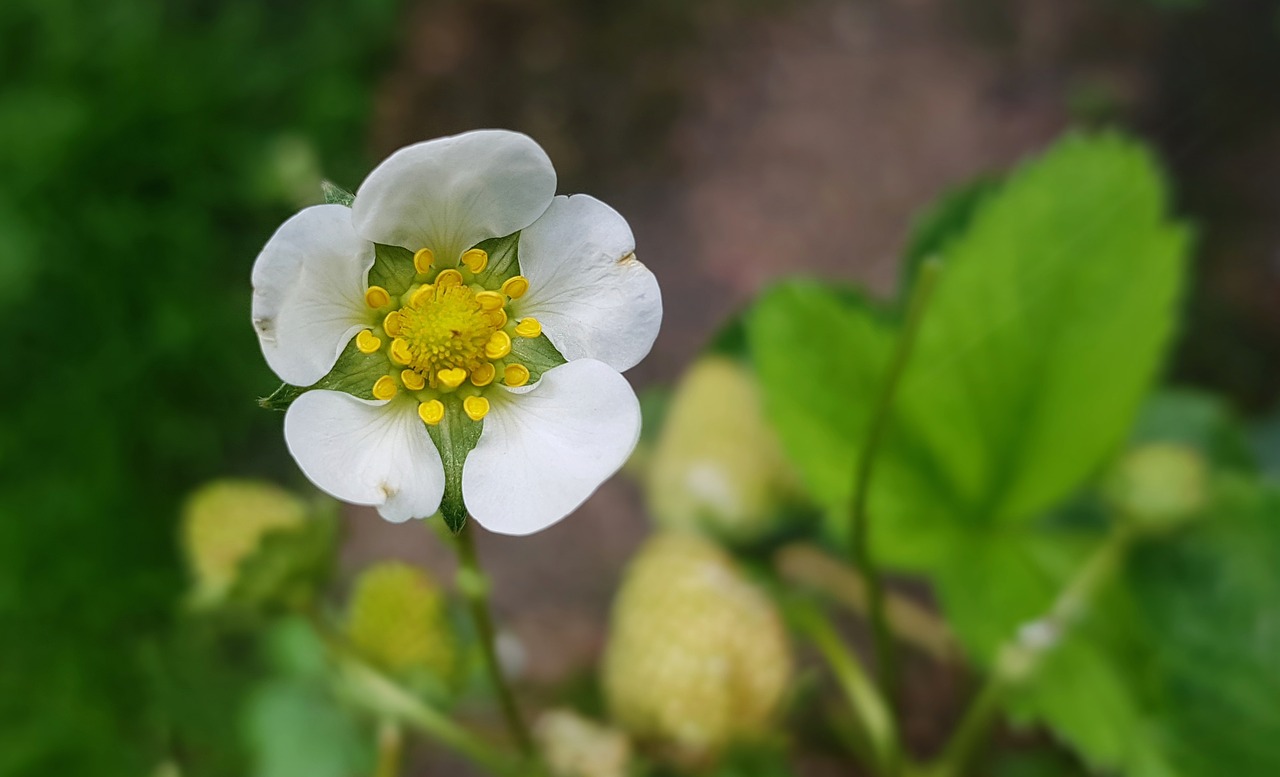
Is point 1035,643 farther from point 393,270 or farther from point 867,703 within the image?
point 393,270

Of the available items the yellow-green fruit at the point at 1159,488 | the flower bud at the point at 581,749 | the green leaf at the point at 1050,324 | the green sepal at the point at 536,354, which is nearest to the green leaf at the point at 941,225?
the green leaf at the point at 1050,324

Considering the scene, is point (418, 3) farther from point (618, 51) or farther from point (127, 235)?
point (127, 235)

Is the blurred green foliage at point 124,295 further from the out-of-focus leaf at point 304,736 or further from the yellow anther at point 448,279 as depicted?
the yellow anther at point 448,279

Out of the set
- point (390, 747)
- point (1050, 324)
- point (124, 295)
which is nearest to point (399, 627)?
point (390, 747)

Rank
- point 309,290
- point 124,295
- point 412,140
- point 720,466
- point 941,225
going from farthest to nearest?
point 412,140 < point 124,295 < point 941,225 < point 720,466 < point 309,290

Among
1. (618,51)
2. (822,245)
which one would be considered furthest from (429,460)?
(618,51)

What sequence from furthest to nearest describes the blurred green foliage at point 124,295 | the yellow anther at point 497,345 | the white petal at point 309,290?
the blurred green foliage at point 124,295, the yellow anther at point 497,345, the white petal at point 309,290

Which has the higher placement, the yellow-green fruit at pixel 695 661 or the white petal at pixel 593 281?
the white petal at pixel 593 281
